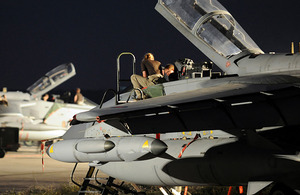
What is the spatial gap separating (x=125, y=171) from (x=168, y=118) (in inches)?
85.9

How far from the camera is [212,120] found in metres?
6.43

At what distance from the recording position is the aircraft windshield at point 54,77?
83.0 ft

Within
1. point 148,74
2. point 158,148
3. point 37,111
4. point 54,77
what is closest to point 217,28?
point 148,74

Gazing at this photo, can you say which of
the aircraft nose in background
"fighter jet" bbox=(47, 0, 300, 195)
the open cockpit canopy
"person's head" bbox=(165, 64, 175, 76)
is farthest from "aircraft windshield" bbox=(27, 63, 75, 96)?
the aircraft nose in background

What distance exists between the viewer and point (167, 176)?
783 centimetres

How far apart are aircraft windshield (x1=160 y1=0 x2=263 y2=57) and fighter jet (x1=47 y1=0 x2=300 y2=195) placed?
16 mm

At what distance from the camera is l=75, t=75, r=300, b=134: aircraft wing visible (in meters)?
5.96

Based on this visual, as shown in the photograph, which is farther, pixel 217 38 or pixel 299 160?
pixel 217 38

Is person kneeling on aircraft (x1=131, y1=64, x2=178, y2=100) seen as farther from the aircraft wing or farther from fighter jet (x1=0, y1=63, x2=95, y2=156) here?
fighter jet (x1=0, y1=63, x2=95, y2=156)

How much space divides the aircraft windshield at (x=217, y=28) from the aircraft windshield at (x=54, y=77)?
17658 mm

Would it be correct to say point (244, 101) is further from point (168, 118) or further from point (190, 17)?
point (190, 17)

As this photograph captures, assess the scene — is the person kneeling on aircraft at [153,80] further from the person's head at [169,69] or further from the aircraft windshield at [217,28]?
the aircraft windshield at [217,28]

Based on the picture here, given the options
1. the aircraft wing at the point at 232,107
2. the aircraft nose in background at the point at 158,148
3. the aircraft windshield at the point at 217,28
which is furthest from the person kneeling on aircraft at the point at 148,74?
the aircraft wing at the point at 232,107

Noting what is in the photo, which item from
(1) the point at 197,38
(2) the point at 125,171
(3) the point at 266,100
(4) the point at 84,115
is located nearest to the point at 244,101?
(3) the point at 266,100
